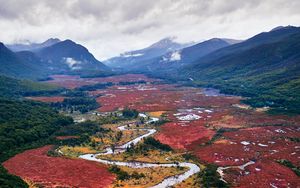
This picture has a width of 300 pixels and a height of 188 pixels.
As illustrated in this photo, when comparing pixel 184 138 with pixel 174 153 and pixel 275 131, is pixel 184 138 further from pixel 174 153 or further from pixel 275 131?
pixel 275 131

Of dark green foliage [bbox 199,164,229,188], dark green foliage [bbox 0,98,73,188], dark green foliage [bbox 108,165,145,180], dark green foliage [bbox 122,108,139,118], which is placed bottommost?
dark green foliage [bbox 199,164,229,188]

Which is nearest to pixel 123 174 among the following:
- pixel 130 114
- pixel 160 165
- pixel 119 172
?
pixel 119 172

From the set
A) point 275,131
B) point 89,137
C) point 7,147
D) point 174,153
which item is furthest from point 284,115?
point 7,147

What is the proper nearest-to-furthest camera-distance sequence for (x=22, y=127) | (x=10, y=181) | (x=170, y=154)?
(x=10, y=181)
(x=170, y=154)
(x=22, y=127)

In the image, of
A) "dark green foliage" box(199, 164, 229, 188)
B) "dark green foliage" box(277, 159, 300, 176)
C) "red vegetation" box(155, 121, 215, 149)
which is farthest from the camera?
"red vegetation" box(155, 121, 215, 149)

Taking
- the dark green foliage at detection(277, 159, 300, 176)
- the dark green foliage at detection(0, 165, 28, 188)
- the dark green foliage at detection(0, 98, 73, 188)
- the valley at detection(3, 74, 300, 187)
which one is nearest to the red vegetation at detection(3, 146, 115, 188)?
the valley at detection(3, 74, 300, 187)

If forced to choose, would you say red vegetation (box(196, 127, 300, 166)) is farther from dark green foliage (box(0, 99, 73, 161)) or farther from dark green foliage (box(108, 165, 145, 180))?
dark green foliage (box(0, 99, 73, 161))

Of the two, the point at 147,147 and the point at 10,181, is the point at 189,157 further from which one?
the point at 10,181
